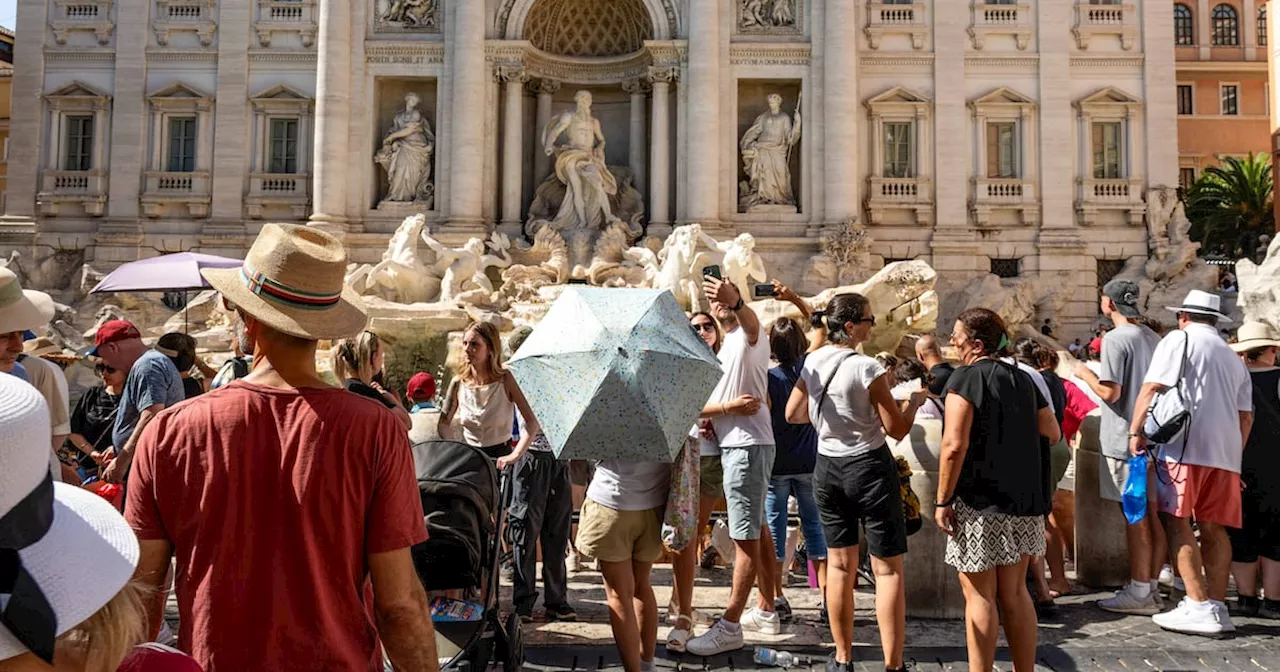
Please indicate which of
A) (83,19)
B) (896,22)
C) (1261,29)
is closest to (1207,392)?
(896,22)

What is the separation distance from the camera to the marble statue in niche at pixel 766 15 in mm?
21328

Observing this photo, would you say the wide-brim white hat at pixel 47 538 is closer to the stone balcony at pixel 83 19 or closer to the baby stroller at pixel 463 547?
the baby stroller at pixel 463 547

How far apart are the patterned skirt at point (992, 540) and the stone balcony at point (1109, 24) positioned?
67.5 ft

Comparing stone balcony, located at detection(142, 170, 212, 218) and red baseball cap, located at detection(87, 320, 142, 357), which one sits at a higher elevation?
stone balcony, located at detection(142, 170, 212, 218)

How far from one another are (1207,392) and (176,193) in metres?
21.8

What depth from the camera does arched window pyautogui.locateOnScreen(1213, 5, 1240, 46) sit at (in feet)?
127

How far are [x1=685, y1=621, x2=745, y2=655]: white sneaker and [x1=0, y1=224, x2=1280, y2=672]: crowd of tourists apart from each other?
1 centimetres

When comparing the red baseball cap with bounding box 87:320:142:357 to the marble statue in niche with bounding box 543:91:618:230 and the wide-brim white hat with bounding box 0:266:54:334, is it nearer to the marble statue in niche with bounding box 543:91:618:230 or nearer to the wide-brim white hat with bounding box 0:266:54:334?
the wide-brim white hat with bounding box 0:266:54:334

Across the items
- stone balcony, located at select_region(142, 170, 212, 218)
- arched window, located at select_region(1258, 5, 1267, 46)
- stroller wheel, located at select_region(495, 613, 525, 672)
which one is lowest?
stroller wheel, located at select_region(495, 613, 525, 672)

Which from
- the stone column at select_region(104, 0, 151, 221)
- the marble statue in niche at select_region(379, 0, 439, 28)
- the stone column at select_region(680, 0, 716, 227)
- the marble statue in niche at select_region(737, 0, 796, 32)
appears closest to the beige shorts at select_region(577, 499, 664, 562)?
the stone column at select_region(680, 0, 716, 227)

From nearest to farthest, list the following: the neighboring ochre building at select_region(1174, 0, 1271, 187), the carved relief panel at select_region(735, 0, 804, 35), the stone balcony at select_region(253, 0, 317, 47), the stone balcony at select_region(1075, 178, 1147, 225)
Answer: the carved relief panel at select_region(735, 0, 804, 35) < the stone balcony at select_region(1075, 178, 1147, 225) < the stone balcony at select_region(253, 0, 317, 47) < the neighboring ochre building at select_region(1174, 0, 1271, 187)

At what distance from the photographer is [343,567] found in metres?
2.44

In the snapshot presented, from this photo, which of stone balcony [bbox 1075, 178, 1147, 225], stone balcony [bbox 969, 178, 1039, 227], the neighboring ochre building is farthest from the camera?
the neighboring ochre building

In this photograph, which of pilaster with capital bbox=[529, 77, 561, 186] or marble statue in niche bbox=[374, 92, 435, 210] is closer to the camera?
marble statue in niche bbox=[374, 92, 435, 210]
